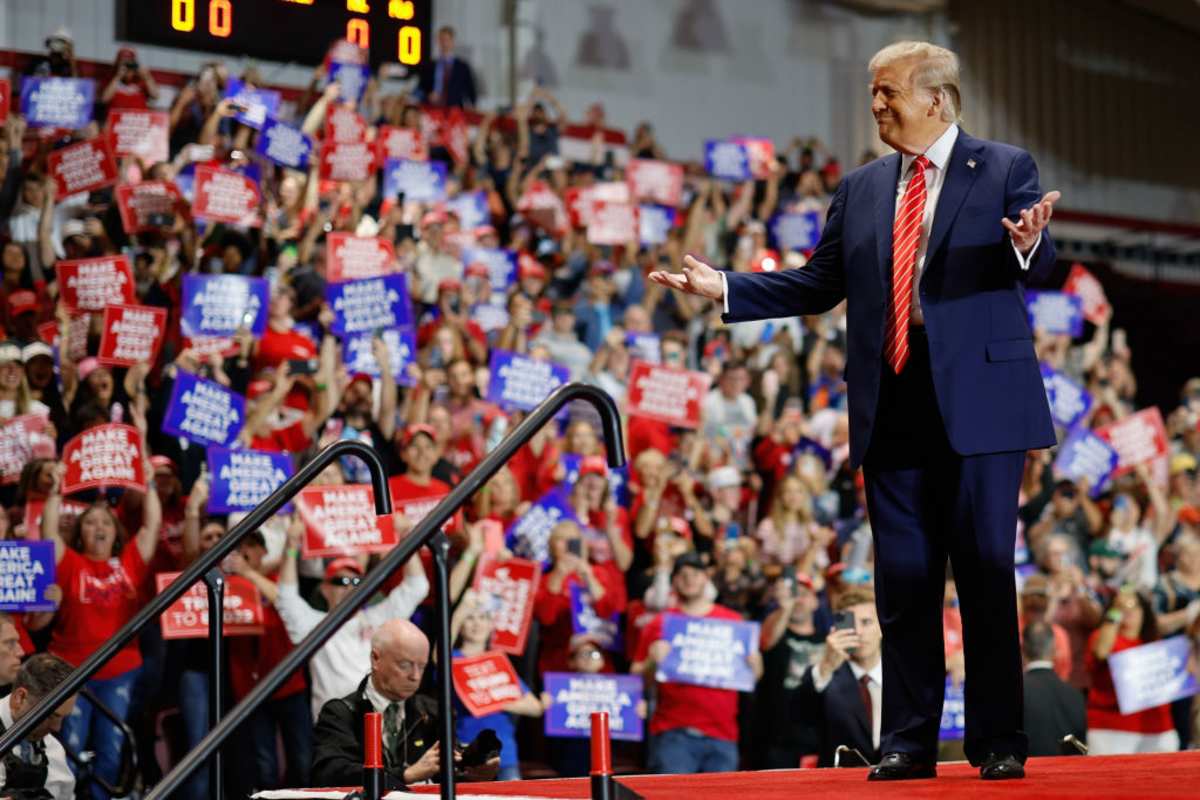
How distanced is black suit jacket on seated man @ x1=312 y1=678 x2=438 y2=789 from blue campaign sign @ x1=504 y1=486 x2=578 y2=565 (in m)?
2.58

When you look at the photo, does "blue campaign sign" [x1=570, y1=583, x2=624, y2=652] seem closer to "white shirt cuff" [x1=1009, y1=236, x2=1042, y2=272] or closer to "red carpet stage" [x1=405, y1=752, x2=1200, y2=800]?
"red carpet stage" [x1=405, y1=752, x2=1200, y2=800]

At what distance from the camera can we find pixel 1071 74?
69.5 ft

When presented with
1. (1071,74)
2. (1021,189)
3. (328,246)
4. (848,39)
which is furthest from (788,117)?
(1021,189)

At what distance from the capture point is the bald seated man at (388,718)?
5426 millimetres

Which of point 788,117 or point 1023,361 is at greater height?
point 788,117

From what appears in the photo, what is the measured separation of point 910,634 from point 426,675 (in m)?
3.39

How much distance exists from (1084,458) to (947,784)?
23.8 feet

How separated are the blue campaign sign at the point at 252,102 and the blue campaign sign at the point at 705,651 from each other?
4623 mm

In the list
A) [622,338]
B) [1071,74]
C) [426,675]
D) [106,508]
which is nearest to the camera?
[426,675]

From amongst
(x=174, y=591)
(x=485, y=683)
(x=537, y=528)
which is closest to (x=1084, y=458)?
(x=537, y=528)

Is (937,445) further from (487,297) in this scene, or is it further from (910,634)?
(487,297)

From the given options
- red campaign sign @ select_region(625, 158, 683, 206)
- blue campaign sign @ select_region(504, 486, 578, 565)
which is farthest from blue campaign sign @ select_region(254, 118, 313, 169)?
blue campaign sign @ select_region(504, 486, 578, 565)

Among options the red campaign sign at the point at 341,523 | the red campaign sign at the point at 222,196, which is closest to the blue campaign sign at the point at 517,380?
the red campaign sign at the point at 222,196

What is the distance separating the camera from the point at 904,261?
12.2 ft
